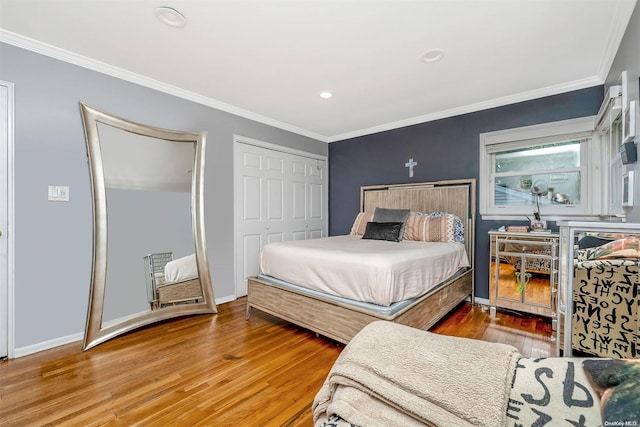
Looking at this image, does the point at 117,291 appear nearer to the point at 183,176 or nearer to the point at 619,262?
the point at 183,176

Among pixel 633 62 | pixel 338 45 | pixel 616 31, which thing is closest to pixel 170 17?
pixel 338 45

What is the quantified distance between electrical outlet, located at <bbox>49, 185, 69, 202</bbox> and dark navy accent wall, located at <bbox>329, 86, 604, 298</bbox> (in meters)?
3.57

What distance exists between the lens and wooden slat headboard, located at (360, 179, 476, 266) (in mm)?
3387

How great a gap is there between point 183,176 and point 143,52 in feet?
3.80

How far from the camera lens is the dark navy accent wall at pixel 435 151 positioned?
2.94 meters

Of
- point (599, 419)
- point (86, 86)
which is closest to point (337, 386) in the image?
point (599, 419)

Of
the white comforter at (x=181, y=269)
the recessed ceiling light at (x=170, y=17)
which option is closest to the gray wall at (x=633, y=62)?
the recessed ceiling light at (x=170, y=17)

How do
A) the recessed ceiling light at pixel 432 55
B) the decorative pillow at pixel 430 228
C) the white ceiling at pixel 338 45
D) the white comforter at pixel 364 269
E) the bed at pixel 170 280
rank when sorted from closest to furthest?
the white ceiling at pixel 338 45
the white comforter at pixel 364 269
the recessed ceiling light at pixel 432 55
the bed at pixel 170 280
the decorative pillow at pixel 430 228

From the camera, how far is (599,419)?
0.49 m

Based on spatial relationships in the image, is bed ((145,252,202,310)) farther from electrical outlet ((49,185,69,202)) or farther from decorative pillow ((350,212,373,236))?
decorative pillow ((350,212,373,236))

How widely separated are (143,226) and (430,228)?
10.1ft

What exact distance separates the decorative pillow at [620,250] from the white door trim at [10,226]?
12.0 ft

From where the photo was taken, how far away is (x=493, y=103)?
10.6 ft

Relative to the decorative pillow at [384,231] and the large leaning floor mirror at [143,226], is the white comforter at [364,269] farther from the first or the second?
the large leaning floor mirror at [143,226]
